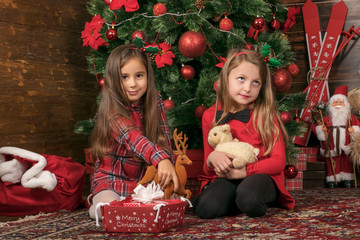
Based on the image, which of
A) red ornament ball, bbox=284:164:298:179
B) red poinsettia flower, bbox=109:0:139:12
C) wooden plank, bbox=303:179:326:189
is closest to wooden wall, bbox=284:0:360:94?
wooden plank, bbox=303:179:326:189

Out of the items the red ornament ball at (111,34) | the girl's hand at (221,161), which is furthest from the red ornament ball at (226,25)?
the girl's hand at (221,161)

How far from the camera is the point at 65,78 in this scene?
259 centimetres

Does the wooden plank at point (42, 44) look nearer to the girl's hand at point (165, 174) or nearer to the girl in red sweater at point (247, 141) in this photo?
the girl in red sweater at point (247, 141)

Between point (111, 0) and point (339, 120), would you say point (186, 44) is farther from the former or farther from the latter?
point (339, 120)

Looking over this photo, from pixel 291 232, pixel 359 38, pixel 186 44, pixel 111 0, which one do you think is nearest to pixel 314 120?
pixel 359 38

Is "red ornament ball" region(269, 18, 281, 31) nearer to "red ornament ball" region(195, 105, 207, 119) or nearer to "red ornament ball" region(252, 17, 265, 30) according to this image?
"red ornament ball" region(252, 17, 265, 30)

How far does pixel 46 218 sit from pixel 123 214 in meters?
0.57

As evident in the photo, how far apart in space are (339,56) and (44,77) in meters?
1.92

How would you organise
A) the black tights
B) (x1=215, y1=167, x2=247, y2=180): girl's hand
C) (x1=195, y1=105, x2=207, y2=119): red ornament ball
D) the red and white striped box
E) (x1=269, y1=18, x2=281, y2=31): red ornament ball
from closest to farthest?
the black tights < (x1=215, y1=167, x2=247, y2=180): girl's hand < (x1=195, y1=105, x2=207, y2=119): red ornament ball < (x1=269, y1=18, x2=281, y2=31): red ornament ball < the red and white striped box

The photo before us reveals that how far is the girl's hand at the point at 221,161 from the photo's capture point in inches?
65.3

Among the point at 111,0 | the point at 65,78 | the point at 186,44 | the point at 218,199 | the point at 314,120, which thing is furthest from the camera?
the point at 314,120

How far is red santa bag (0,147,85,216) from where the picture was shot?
5.90 ft

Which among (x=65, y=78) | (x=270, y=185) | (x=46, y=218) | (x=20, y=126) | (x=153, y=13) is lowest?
(x=46, y=218)

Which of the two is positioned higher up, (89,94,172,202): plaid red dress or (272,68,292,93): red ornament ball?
(272,68,292,93): red ornament ball
